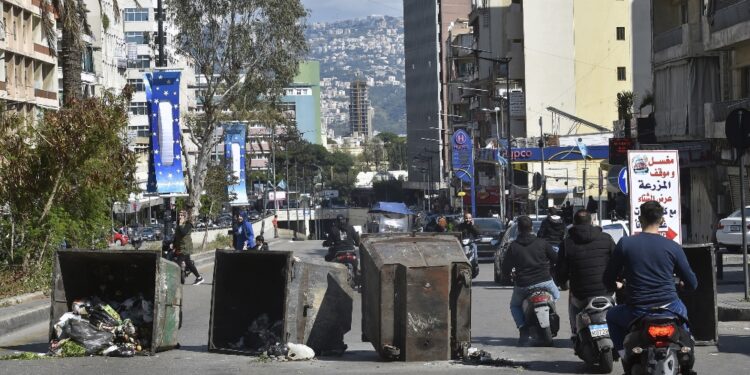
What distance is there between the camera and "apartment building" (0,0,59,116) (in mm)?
49153

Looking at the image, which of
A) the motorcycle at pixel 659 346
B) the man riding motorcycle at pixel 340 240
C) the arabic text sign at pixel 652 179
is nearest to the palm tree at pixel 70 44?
the man riding motorcycle at pixel 340 240

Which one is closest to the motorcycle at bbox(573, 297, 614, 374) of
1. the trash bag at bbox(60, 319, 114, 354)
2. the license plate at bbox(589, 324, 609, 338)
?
the license plate at bbox(589, 324, 609, 338)

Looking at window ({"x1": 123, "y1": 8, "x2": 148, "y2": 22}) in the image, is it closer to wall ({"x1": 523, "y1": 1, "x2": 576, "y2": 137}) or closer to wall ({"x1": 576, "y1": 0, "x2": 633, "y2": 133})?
wall ({"x1": 523, "y1": 1, "x2": 576, "y2": 137})

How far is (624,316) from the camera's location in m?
10.0

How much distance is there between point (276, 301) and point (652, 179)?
277 inches

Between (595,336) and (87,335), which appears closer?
(595,336)

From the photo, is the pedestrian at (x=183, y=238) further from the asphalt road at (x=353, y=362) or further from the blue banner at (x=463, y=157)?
the blue banner at (x=463, y=157)

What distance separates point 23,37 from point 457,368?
43.0 metres

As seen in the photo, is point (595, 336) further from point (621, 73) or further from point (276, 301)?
point (621, 73)

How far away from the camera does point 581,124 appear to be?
77.8 metres

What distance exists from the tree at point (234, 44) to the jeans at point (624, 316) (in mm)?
45963

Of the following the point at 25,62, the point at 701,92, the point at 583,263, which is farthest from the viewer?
the point at 25,62

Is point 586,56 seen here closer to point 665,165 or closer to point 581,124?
point 581,124

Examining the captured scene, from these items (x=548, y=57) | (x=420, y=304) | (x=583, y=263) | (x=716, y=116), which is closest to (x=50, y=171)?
(x=420, y=304)
